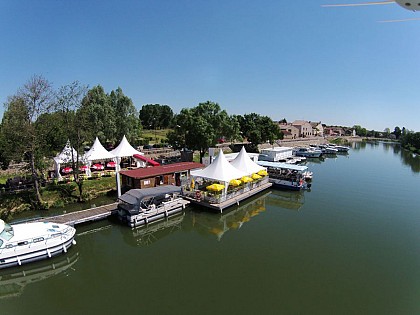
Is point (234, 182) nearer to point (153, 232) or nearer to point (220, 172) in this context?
point (220, 172)

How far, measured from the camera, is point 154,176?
72.1 feet

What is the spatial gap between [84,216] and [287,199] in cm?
1795

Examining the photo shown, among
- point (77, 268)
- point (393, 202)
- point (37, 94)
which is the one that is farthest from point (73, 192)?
point (393, 202)

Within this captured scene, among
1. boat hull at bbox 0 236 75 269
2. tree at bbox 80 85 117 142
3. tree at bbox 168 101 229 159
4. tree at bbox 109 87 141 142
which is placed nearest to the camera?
boat hull at bbox 0 236 75 269

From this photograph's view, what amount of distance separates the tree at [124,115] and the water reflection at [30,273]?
30.6 meters

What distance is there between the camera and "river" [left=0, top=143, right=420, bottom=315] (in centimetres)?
989

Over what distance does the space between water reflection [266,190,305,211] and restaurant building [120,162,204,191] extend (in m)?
8.69

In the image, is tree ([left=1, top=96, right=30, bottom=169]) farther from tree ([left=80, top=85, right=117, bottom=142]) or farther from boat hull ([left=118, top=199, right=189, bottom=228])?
tree ([left=80, top=85, right=117, bottom=142])

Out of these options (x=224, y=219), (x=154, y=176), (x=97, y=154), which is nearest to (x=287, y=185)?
(x=224, y=219)

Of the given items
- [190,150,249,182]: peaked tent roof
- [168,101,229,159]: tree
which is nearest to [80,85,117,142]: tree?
[168,101,229,159]: tree

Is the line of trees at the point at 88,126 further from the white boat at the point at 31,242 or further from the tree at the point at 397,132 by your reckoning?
the tree at the point at 397,132

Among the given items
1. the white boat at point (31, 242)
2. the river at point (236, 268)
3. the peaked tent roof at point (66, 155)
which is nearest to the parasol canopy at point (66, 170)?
the peaked tent roof at point (66, 155)

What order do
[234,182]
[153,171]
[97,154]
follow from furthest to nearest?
[97,154], [153,171], [234,182]

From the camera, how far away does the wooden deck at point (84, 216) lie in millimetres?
16406
